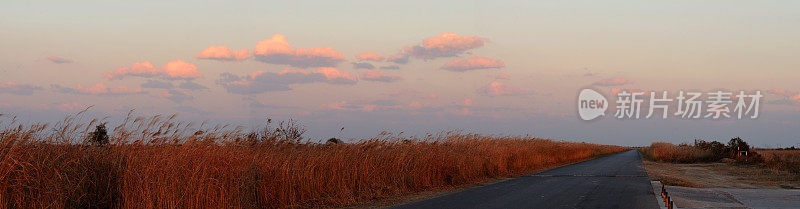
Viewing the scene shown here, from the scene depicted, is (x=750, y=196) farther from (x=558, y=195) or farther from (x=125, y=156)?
(x=125, y=156)

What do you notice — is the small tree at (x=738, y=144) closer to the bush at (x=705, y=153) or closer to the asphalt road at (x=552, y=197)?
the bush at (x=705, y=153)

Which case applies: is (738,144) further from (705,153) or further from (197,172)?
(197,172)

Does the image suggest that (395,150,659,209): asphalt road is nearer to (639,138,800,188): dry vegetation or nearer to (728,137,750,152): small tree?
(639,138,800,188): dry vegetation

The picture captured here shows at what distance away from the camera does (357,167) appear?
17.8 metres

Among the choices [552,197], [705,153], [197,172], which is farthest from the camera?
[705,153]

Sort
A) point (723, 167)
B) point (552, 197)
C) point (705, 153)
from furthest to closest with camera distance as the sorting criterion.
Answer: point (705, 153)
point (723, 167)
point (552, 197)

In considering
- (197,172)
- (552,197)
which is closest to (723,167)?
(552,197)

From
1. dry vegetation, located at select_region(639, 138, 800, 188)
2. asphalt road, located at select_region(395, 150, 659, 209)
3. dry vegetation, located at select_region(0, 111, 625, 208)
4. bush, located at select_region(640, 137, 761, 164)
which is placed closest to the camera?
dry vegetation, located at select_region(0, 111, 625, 208)

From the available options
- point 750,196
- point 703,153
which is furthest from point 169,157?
point 703,153

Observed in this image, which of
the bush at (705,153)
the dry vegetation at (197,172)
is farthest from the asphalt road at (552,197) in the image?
the bush at (705,153)

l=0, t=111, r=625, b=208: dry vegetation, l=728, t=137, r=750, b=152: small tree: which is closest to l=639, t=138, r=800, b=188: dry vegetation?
l=728, t=137, r=750, b=152: small tree

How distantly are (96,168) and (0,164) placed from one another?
1763mm

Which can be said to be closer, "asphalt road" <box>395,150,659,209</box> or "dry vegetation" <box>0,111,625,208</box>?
"dry vegetation" <box>0,111,625,208</box>

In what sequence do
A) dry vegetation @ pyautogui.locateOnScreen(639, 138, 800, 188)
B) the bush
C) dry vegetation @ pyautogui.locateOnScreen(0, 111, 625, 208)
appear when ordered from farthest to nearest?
the bush
dry vegetation @ pyautogui.locateOnScreen(639, 138, 800, 188)
dry vegetation @ pyautogui.locateOnScreen(0, 111, 625, 208)
